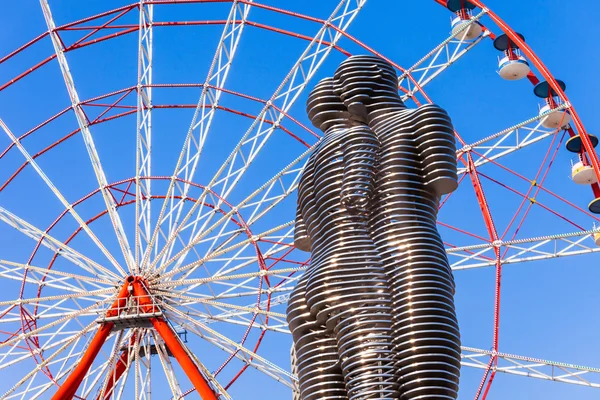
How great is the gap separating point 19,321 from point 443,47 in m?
14.7

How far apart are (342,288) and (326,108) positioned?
16.7 ft

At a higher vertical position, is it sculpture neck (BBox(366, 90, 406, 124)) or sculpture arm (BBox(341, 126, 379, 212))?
sculpture neck (BBox(366, 90, 406, 124))

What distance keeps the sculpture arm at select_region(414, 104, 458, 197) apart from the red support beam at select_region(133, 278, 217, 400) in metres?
8.20

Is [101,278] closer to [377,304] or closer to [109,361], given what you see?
[109,361]

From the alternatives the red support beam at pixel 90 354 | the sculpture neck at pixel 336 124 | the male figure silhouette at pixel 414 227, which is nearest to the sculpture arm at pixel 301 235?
the sculpture neck at pixel 336 124

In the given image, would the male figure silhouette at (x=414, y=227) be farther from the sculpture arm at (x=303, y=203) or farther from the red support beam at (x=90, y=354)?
the red support beam at (x=90, y=354)

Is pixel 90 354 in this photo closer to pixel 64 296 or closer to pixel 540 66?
pixel 64 296

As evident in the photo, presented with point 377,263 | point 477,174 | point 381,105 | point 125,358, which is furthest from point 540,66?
point 125,358

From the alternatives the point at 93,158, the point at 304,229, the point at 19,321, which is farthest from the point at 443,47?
the point at 19,321

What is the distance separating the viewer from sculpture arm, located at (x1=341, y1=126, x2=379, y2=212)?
64.9ft

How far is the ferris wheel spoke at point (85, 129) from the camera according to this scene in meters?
28.7

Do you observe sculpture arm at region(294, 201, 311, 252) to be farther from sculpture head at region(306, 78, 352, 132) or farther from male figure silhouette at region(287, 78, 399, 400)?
sculpture head at region(306, 78, 352, 132)

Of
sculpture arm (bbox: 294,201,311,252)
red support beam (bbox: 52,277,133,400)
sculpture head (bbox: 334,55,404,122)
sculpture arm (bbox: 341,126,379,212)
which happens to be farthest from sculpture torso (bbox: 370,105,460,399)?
red support beam (bbox: 52,277,133,400)

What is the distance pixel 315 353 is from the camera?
63.3ft
